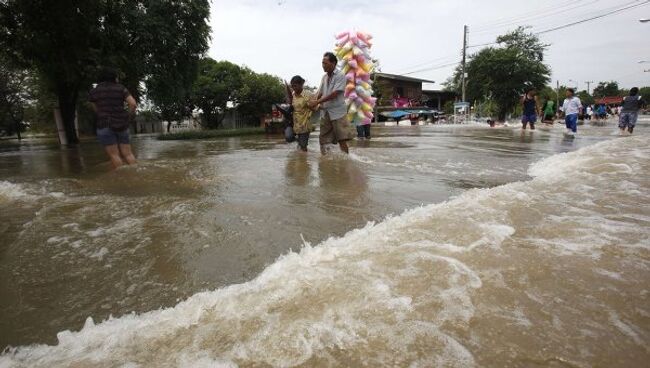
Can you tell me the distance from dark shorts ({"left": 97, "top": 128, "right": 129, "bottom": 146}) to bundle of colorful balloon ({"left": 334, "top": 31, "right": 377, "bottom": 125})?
5348 mm

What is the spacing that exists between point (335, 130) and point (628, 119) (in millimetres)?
10225

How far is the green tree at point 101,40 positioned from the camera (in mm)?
9539

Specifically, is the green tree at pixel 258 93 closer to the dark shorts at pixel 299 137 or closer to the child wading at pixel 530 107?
the child wading at pixel 530 107

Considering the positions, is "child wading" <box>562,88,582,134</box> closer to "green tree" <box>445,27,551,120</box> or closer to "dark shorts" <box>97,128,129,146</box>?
"dark shorts" <box>97,128,129,146</box>

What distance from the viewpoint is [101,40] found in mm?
11438

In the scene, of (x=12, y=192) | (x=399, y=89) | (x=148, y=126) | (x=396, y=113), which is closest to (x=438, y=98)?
(x=399, y=89)

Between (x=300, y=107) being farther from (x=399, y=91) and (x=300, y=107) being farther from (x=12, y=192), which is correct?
(x=399, y=91)

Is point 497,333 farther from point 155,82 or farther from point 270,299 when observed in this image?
point 155,82

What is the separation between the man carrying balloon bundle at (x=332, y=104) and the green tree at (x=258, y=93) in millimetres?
27034

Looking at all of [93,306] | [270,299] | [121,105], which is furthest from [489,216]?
[121,105]

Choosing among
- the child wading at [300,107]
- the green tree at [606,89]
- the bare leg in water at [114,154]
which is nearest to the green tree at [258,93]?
the child wading at [300,107]

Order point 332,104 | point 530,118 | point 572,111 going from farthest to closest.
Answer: point 530,118, point 572,111, point 332,104

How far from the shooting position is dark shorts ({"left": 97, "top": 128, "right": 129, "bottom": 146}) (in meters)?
5.29

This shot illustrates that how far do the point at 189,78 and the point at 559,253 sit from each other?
722 inches
